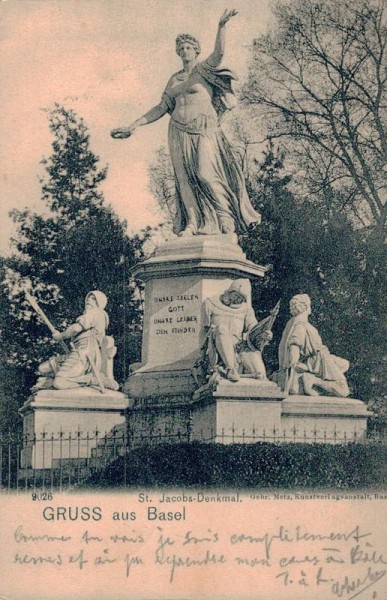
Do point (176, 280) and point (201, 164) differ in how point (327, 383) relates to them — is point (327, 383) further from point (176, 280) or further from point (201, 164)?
point (201, 164)

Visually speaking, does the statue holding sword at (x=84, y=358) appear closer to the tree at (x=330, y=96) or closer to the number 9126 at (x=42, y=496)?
the number 9126 at (x=42, y=496)

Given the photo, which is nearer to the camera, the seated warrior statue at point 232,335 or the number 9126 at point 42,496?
the number 9126 at point 42,496

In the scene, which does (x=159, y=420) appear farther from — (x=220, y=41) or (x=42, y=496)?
(x=220, y=41)

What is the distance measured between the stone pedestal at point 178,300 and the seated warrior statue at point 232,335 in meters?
0.39

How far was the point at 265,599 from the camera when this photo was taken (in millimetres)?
11438

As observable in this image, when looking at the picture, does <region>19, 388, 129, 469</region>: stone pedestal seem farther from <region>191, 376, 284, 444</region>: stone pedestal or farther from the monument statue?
the monument statue

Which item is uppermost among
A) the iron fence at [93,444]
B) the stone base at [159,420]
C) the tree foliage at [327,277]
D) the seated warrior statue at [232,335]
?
the tree foliage at [327,277]

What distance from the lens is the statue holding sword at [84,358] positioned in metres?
16.5

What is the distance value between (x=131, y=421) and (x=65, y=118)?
13799 mm

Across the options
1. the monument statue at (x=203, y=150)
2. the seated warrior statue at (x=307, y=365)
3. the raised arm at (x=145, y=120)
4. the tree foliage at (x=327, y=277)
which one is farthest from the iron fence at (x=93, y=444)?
the tree foliage at (x=327, y=277)

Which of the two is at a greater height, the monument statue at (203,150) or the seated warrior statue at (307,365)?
the monument statue at (203,150)

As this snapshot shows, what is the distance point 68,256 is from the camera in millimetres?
27516

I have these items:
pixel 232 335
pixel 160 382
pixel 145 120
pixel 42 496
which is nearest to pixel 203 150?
pixel 145 120

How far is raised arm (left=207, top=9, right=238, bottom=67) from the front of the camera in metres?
16.4
